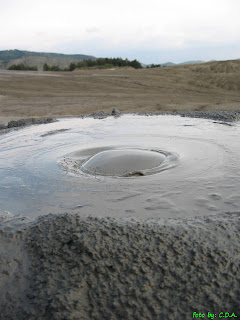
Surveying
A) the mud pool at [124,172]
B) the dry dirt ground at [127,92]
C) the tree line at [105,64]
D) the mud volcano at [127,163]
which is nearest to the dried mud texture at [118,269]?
the mud pool at [124,172]

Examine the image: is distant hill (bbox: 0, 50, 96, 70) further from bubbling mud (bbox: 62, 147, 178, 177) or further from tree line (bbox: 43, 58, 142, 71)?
bubbling mud (bbox: 62, 147, 178, 177)

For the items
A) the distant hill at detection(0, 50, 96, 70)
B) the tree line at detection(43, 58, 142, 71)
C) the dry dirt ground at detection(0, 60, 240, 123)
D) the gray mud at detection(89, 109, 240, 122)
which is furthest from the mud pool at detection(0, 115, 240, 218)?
the distant hill at detection(0, 50, 96, 70)

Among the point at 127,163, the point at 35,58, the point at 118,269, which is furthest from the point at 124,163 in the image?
the point at 35,58

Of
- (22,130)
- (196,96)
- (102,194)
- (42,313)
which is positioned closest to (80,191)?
(102,194)

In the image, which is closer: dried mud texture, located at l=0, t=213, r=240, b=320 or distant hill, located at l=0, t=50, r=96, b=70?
dried mud texture, located at l=0, t=213, r=240, b=320

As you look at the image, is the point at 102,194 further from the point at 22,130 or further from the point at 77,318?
the point at 22,130

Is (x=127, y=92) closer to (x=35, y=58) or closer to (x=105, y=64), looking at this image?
(x=105, y=64)
